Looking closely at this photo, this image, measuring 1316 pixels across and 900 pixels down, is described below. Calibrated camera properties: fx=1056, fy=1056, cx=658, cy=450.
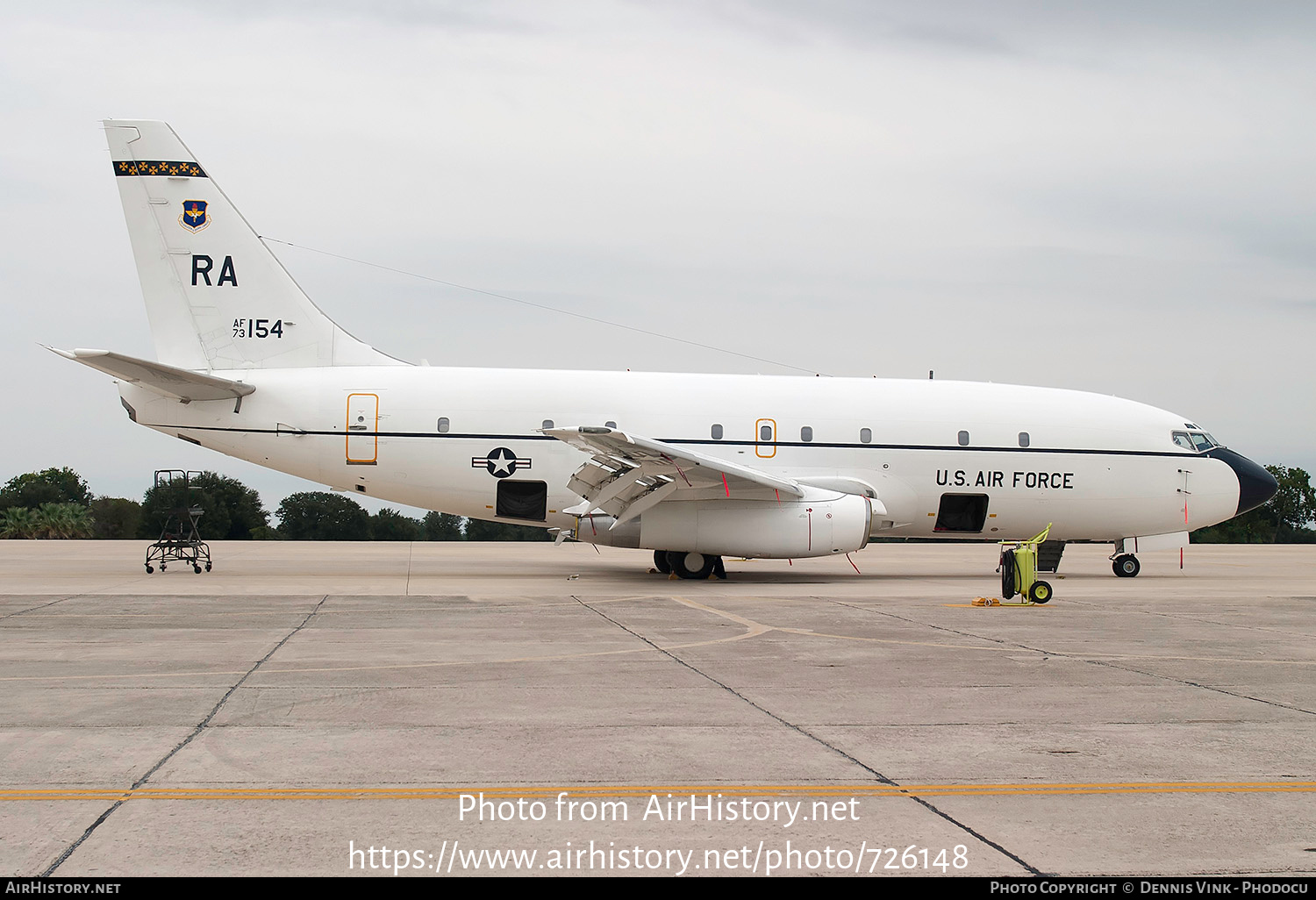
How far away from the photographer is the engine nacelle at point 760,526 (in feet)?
59.3

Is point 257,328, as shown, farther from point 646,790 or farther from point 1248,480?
point 1248,480

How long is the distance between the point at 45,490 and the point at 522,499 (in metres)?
46.8

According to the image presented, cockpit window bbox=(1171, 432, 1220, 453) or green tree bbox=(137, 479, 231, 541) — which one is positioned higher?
cockpit window bbox=(1171, 432, 1220, 453)

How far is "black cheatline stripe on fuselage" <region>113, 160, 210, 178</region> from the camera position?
19.2m

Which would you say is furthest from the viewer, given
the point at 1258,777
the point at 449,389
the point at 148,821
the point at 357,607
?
the point at 449,389

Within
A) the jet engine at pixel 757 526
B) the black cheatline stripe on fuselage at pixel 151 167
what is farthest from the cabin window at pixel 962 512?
the black cheatline stripe on fuselage at pixel 151 167

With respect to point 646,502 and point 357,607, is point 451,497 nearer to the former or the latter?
point 646,502

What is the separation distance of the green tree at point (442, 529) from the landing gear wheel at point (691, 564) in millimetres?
28680

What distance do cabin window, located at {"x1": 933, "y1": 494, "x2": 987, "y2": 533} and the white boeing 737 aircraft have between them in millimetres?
38

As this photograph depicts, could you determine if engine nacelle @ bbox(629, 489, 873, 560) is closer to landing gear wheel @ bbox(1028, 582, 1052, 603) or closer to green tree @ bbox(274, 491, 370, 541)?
landing gear wheel @ bbox(1028, 582, 1052, 603)

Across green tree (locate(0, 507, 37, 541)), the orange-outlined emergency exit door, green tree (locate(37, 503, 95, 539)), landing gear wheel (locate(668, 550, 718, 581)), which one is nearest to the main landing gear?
landing gear wheel (locate(668, 550, 718, 581))

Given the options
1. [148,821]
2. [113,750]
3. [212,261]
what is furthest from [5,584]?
[148,821]

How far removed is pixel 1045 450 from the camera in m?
20.6

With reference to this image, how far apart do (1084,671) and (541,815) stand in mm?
5978
